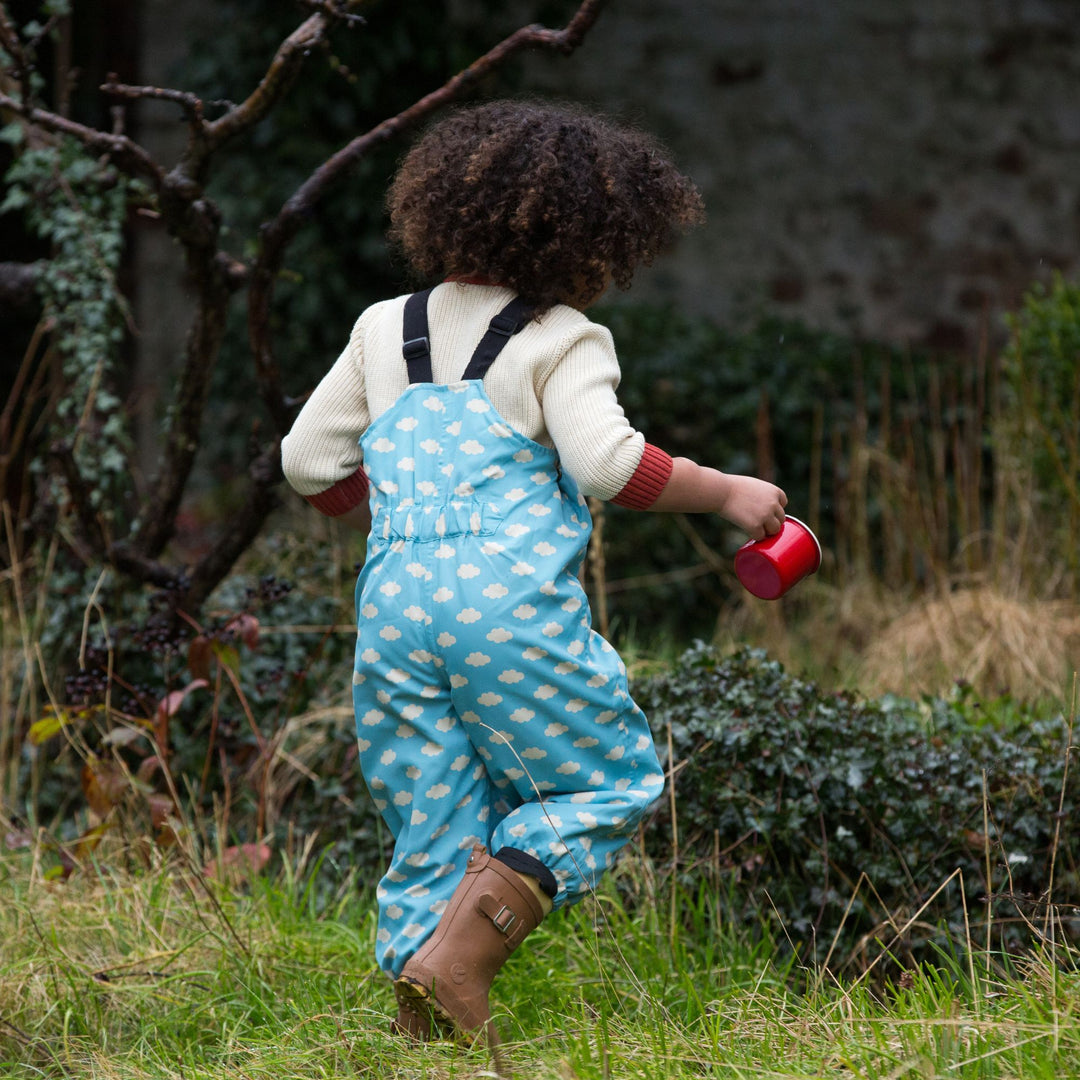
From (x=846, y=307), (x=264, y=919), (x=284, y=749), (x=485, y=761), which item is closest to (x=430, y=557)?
(x=485, y=761)

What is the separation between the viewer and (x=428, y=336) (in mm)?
2090

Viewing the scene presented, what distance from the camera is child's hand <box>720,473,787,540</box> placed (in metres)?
2.02

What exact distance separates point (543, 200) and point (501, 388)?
306 mm

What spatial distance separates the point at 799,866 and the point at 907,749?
0.34 meters

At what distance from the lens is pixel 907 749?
2717 millimetres

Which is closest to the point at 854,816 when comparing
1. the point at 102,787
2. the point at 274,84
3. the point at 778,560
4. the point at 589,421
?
the point at 778,560

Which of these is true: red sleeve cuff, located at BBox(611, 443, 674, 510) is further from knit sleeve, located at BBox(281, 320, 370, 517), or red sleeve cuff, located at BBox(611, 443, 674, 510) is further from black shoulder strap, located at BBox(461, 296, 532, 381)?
knit sleeve, located at BBox(281, 320, 370, 517)

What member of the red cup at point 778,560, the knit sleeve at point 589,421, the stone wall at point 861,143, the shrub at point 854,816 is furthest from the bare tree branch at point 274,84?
the stone wall at point 861,143

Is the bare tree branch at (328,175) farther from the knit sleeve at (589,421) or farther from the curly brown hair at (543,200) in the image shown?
the knit sleeve at (589,421)

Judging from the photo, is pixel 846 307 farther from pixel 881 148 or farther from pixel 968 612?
pixel 968 612

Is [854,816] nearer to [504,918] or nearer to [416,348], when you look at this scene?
[504,918]

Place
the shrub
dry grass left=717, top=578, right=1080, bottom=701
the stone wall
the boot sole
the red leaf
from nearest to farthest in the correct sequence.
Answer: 1. the boot sole
2. the shrub
3. the red leaf
4. dry grass left=717, top=578, right=1080, bottom=701
5. the stone wall

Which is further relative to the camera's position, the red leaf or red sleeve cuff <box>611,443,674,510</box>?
the red leaf

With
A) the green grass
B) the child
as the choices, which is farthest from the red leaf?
the child
